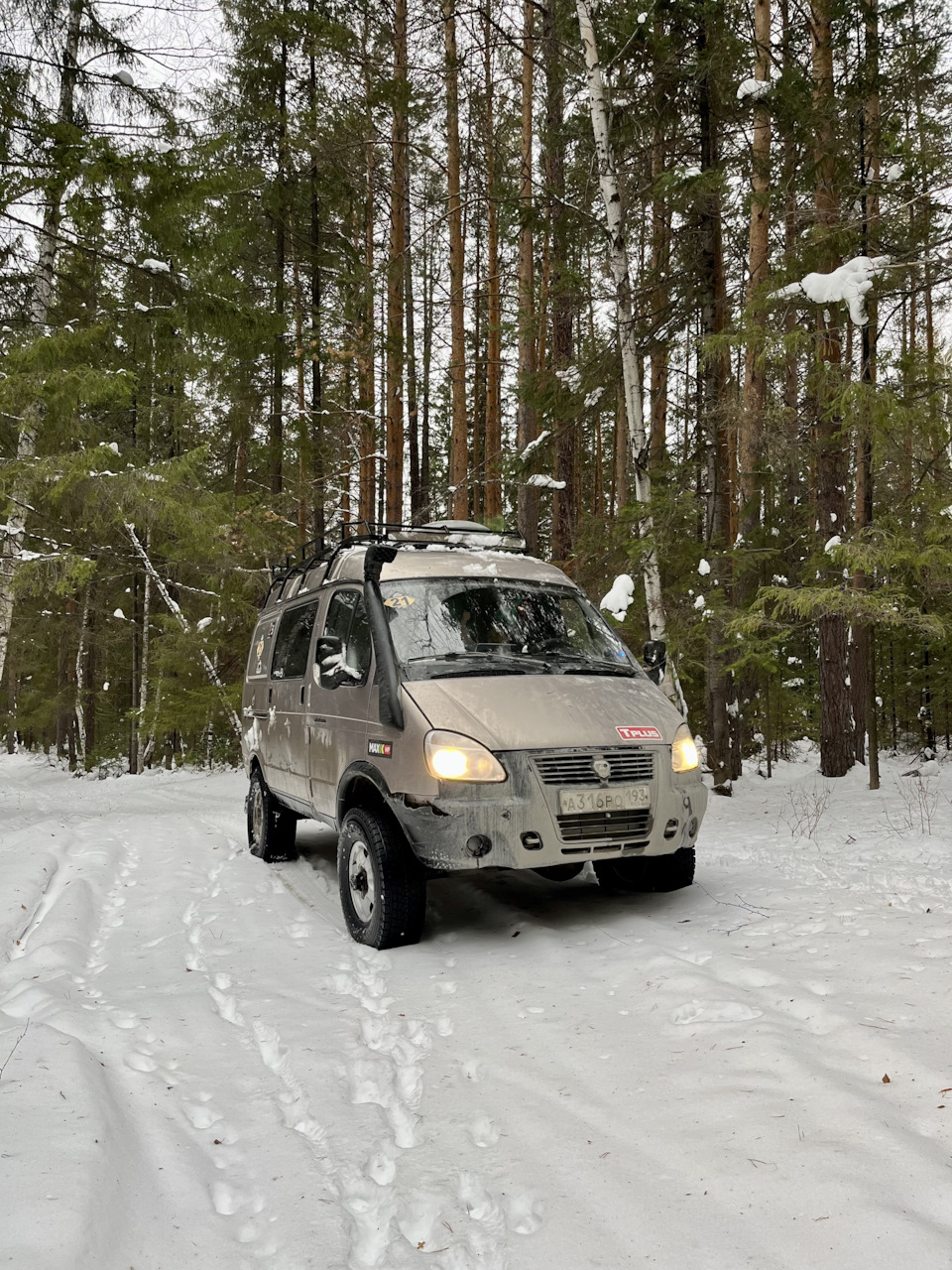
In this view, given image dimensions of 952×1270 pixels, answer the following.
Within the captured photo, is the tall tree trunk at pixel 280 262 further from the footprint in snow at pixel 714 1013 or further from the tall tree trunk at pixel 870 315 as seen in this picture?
the footprint in snow at pixel 714 1013

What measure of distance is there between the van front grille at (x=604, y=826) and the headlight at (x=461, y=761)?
1.55 ft

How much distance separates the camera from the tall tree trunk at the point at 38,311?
10.6 meters

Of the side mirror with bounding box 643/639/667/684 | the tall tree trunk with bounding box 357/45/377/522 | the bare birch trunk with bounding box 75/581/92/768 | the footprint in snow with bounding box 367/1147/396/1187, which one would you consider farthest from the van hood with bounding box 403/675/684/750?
the bare birch trunk with bounding box 75/581/92/768

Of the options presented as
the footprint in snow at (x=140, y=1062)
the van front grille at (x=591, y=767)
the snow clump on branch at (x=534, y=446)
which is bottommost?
the footprint in snow at (x=140, y=1062)

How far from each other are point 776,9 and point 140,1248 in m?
20.5

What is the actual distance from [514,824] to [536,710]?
69 cm

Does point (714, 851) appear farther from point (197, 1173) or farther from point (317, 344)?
point (317, 344)

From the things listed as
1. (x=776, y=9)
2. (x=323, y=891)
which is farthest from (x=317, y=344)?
(x=323, y=891)

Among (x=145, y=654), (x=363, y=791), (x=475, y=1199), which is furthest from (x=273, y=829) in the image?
(x=145, y=654)

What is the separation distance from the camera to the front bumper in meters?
4.61

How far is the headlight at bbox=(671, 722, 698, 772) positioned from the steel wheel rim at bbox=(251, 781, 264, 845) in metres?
4.30

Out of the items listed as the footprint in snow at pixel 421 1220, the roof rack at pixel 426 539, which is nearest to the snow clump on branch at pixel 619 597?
the roof rack at pixel 426 539

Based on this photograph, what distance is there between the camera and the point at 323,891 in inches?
257

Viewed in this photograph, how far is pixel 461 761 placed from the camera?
15.3ft
